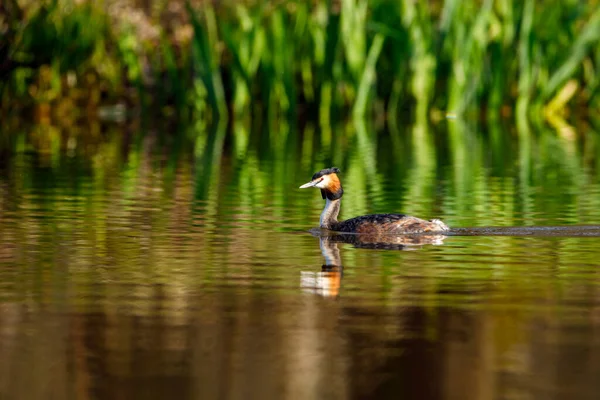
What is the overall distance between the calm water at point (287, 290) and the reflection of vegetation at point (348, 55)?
8481mm

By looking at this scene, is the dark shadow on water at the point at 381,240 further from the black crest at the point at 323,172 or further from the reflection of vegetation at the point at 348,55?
the reflection of vegetation at the point at 348,55

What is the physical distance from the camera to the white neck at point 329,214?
915cm

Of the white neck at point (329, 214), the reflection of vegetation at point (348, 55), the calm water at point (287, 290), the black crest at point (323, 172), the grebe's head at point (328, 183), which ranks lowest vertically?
the calm water at point (287, 290)

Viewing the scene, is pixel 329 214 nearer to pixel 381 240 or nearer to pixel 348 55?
pixel 381 240

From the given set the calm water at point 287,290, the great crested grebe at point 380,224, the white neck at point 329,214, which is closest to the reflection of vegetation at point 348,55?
the calm water at point 287,290

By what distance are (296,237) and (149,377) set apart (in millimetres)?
4042

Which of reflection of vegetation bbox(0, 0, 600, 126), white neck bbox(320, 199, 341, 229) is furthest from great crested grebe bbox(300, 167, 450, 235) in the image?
reflection of vegetation bbox(0, 0, 600, 126)

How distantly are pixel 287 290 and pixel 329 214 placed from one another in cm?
271

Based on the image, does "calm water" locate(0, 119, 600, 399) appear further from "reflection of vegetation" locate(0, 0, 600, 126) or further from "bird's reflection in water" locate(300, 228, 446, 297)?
"reflection of vegetation" locate(0, 0, 600, 126)

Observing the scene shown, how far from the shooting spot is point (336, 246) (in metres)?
8.41

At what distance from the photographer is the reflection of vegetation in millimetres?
21812

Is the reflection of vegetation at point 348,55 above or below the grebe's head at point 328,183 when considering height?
above

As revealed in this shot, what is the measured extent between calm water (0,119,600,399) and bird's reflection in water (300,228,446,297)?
0.02m

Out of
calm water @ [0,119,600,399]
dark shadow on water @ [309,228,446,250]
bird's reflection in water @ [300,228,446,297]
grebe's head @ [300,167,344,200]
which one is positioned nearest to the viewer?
calm water @ [0,119,600,399]
